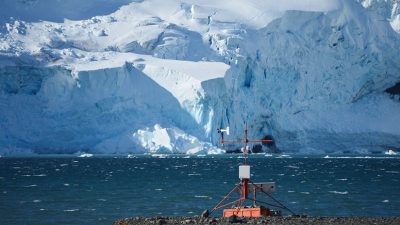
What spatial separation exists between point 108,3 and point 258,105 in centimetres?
1717

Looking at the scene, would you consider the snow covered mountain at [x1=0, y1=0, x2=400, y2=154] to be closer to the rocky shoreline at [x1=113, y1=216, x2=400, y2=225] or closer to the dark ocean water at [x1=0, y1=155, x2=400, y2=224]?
the dark ocean water at [x1=0, y1=155, x2=400, y2=224]

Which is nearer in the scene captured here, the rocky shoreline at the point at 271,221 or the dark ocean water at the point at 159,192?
the rocky shoreline at the point at 271,221

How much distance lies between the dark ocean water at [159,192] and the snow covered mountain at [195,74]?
27.0ft

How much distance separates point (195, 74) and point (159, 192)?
24906 mm

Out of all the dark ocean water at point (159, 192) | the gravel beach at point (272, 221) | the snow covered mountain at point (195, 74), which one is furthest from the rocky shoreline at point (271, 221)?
the snow covered mountain at point (195, 74)

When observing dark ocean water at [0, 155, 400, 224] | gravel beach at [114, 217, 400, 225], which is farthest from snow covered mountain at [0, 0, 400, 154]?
gravel beach at [114, 217, 400, 225]

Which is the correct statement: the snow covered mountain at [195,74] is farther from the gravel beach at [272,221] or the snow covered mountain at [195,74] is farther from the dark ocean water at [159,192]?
the gravel beach at [272,221]

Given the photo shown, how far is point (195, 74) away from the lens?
51625 mm

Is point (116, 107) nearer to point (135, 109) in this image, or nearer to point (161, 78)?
point (135, 109)

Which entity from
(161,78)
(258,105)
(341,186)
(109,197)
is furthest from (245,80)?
(109,197)

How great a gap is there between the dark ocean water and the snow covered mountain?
8.23 meters

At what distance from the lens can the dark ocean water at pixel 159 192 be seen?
20719 mm

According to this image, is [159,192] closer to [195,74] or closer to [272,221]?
[272,221]

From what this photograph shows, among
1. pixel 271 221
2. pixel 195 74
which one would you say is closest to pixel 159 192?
pixel 271 221
